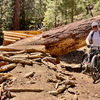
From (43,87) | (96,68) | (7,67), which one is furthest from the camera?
(96,68)

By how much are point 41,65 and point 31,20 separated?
10.1 meters

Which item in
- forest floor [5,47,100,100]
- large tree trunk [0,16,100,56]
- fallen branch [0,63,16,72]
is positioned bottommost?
forest floor [5,47,100,100]

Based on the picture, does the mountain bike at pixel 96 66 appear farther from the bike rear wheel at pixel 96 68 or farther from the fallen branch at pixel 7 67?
the fallen branch at pixel 7 67

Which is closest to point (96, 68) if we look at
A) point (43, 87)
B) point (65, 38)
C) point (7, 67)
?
point (43, 87)

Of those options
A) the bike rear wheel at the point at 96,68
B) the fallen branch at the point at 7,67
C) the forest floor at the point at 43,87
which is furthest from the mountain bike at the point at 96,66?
the fallen branch at the point at 7,67

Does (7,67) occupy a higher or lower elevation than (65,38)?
lower

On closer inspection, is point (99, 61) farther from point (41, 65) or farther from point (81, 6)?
point (81, 6)

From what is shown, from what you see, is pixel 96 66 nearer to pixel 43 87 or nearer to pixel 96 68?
pixel 96 68

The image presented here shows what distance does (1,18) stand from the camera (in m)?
12.9

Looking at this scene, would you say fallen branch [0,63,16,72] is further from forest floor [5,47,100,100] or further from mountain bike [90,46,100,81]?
mountain bike [90,46,100,81]

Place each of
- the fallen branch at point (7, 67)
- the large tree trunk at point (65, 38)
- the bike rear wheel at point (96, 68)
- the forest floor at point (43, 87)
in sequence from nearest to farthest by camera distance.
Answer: the forest floor at point (43, 87) → the fallen branch at point (7, 67) → the bike rear wheel at point (96, 68) → the large tree trunk at point (65, 38)

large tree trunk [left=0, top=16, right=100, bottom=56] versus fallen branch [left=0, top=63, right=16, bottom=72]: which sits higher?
large tree trunk [left=0, top=16, right=100, bottom=56]

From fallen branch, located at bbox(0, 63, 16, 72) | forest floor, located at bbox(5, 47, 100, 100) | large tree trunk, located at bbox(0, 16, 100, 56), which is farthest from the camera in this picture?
large tree trunk, located at bbox(0, 16, 100, 56)

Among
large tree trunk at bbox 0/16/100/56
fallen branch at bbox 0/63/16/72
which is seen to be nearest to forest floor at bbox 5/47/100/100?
fallen branch at bbox 0/63/16/72
